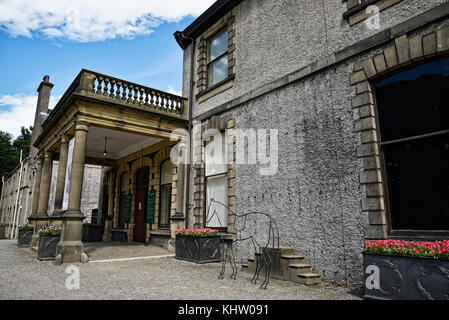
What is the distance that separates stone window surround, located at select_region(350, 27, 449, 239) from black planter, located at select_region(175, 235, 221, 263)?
413 centimetres

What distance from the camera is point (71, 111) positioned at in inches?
364

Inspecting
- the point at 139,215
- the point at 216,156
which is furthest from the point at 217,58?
the point at 139,215

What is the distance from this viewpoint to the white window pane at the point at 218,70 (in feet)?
32.2

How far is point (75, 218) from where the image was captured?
8.02 meters

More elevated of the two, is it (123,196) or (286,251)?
(123,196)

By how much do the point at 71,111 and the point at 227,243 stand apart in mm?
6193

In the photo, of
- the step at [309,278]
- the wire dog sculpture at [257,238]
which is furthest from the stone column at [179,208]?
the step at [309,278]

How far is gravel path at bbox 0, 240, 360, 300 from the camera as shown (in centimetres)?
449

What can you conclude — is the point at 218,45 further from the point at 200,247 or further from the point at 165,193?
the point at 200,247

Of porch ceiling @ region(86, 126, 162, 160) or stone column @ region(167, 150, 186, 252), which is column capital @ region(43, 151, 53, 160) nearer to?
porch ceiling @ region(86, 126, 162, 160)

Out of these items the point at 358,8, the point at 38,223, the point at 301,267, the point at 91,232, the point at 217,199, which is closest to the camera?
the point at 301,267

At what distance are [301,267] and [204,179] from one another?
4.71 m

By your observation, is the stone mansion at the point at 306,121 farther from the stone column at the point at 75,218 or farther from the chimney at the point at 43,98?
the chimney at the point at 43,98

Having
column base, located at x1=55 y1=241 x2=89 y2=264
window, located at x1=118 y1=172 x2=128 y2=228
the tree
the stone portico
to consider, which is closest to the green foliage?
the tree
